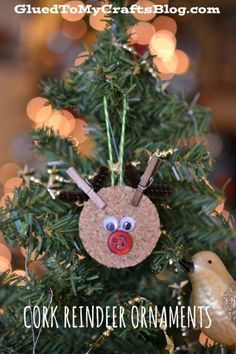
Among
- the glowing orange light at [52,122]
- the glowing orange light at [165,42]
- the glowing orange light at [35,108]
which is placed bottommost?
the glowing orange light at [35,108]

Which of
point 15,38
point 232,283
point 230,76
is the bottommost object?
point 232,283

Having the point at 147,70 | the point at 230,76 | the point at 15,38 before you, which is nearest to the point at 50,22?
the point at 15,38

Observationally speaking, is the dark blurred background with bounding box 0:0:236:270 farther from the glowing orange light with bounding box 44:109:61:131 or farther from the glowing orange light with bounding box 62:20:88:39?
the glowing orange light with bounding box 44:109:61:131

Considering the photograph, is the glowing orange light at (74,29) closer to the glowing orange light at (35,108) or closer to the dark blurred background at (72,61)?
the dark blurred background at (72,61)

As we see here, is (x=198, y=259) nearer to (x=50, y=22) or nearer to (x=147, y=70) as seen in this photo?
(x=147, y=70)

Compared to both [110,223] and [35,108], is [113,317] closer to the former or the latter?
[110,223]

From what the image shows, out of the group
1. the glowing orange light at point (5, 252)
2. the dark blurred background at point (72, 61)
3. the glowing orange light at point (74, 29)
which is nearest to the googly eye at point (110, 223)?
the glowing orange light at point (5, 252)

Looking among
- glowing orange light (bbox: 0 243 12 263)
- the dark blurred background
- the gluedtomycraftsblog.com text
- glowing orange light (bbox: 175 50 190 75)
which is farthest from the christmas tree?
glowing orange light (bbox: 175 50 190 75)
